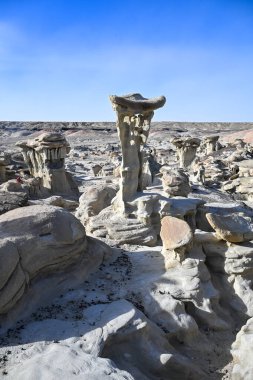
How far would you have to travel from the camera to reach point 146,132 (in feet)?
34.1

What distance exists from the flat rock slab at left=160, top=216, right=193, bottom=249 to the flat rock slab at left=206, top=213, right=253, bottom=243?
2.49 feet

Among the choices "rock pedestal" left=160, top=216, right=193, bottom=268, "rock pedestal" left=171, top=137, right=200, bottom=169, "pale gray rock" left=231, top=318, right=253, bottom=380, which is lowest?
"pale gray rock" left=231, top=318, right=253, bottom=380

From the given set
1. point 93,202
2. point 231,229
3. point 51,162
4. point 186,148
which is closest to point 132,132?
point 93,202

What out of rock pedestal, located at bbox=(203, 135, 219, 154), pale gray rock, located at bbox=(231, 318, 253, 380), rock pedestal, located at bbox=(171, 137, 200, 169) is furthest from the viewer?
rock pedestal, located at bbox=(203, 135, 219, 154)

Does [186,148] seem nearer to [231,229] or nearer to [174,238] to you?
[231,229]

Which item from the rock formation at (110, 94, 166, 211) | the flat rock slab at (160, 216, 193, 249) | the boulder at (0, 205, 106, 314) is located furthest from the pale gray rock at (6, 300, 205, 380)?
the rock formation at (110, 94, 166, 211)

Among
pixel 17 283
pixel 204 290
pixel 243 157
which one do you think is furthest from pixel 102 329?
pixel 243 157

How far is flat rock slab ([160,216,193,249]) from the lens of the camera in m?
8.61

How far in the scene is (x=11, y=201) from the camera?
10.7 m

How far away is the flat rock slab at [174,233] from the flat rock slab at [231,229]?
0.76 meters

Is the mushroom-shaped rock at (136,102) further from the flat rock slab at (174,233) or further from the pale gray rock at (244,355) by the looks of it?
the pale gray rock at (244,355)

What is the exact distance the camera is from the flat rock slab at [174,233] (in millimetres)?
8613

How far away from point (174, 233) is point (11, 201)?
4537 millimetres

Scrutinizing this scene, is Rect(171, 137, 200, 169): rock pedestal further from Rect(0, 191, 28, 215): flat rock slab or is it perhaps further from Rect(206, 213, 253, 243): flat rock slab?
Rect(206, 213, 253, 243): flat rock slab
